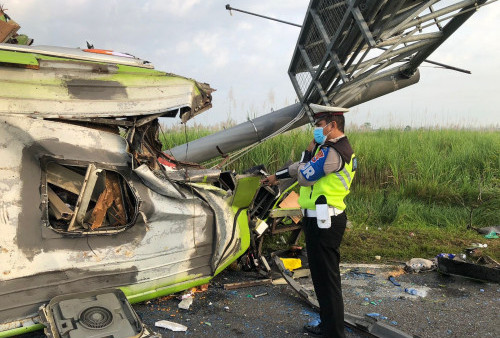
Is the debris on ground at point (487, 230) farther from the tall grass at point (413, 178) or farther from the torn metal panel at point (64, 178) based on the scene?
the torn metal panel at point (64, 178)

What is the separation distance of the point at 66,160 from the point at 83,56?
2.93 feet

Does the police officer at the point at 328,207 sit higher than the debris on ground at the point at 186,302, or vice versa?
the police officer at the point at 328,207

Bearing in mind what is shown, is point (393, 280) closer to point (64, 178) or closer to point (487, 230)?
point (487, 230)

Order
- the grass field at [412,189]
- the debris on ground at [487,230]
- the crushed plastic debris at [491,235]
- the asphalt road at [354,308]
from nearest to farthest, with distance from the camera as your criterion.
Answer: the asphalt road at [354,308], the grass field at [412,189], the crushed plastic debris at [491,235], the debris on ground at [487,230]

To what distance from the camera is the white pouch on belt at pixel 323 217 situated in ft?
11.1

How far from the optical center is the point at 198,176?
420 cm

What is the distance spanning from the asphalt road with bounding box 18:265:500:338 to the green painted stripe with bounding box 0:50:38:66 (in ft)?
7.69

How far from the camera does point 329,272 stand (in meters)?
3.42

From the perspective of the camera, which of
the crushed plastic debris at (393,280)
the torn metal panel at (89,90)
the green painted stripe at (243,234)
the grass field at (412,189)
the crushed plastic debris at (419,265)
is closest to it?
the torn metal panel at (89,90)

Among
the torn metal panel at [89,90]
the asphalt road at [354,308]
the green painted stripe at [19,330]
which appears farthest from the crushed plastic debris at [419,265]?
the green painted stripe at [19,330]

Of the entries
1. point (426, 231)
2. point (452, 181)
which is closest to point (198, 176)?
point (426, 231)

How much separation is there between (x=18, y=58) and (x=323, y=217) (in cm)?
252

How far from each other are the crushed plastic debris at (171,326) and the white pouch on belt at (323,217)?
1489mm

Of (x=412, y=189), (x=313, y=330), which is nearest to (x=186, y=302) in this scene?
(x=313, y=330)
